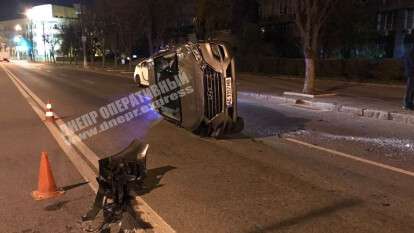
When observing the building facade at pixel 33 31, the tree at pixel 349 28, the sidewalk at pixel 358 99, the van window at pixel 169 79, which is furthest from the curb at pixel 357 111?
the building facade at pixel 33 31

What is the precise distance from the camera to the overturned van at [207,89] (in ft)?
30.7

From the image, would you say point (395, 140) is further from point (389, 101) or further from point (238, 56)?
point (238, 56)

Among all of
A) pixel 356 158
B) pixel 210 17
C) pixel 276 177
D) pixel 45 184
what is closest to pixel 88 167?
pixel 45 184

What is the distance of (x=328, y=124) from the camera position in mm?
11875

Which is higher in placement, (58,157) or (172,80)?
(172,80)

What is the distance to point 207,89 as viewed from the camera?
9367 millimetres

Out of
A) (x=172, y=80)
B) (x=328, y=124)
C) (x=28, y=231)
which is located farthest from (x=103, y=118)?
(x=28, y=231)

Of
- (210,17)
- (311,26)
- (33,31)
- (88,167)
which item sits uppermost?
(33,31)

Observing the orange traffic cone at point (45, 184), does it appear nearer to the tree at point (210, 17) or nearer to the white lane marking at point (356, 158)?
the white lane marking at point (356, 158)

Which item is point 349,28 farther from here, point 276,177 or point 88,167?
point 88,167

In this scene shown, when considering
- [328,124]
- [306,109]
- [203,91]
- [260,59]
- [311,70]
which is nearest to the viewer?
[203,91]

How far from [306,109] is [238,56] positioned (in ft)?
69.7

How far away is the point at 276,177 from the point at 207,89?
2.96 meters

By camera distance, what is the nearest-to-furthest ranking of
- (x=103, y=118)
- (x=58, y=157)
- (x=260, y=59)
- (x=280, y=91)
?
1. (x=58, y=157)
2. (x=103, y=118)
3. (x=280, y=91)
4. (x=260, y=59)
